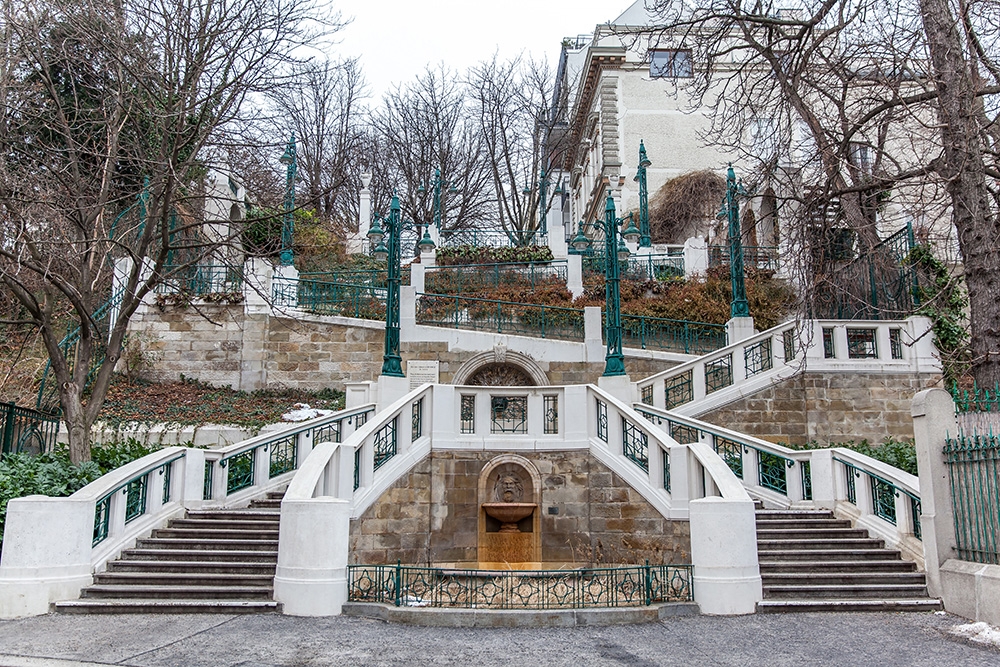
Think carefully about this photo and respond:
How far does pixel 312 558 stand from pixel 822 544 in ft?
19.6

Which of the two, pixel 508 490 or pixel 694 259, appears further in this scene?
pixel 694 259

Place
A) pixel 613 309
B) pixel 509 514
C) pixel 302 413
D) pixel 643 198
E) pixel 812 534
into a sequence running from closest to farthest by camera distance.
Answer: pixel 812 534 → pixel 509 514 → pixel 613 309 → pixel 302 413 → pixel 643 198

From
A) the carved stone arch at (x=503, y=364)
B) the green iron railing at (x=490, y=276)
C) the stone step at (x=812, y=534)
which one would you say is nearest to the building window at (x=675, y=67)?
the green iron railing at (x=490, y=276)

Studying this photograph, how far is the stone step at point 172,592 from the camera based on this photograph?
798cm

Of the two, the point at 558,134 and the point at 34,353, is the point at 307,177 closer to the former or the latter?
the point at 558,134

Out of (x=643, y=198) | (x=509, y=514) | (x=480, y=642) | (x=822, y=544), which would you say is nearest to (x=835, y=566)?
(x=822, y=544)

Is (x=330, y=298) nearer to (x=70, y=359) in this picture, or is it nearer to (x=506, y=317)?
(x=506, y=317)

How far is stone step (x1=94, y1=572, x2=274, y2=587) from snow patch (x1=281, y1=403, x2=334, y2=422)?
22.2ft

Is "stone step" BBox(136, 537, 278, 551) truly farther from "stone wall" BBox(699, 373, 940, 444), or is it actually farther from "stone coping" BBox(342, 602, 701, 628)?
"stone wall" BBox(699, 373, 940, 444)

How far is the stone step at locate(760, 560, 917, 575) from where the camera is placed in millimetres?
8500

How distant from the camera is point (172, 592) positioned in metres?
8.05

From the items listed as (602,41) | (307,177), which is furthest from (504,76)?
(307,177)

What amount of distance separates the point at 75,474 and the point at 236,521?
2.02m

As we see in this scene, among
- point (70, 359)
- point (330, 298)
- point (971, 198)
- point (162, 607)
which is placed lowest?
point (162, 607)
